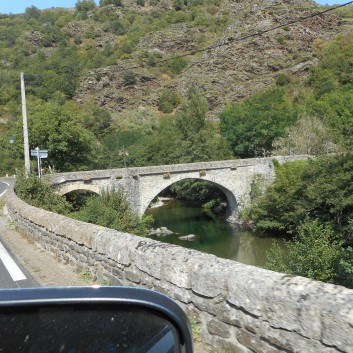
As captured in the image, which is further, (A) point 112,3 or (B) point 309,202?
(A) point 112,3

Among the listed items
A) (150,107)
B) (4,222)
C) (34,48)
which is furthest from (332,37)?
(4,222)

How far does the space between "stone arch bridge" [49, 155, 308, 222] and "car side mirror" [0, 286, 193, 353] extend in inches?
852

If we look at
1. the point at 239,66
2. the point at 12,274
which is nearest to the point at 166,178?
the point at 12,274

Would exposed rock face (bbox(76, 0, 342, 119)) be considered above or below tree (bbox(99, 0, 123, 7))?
below

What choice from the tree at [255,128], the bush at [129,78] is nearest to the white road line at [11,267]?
the tree at [255,128]

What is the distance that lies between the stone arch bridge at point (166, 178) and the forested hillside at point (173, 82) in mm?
5469

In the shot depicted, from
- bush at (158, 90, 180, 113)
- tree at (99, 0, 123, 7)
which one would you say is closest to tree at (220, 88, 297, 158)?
bush at (158, 90, 180, 113)

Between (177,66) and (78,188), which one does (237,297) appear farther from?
(177,66)

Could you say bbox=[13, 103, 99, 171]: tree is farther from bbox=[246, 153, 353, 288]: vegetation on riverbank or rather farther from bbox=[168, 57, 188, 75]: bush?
bbox=[168, 57, 188, 75]: bush

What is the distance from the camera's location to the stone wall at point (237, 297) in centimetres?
219

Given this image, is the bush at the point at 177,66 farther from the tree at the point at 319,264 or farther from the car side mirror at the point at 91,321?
the car side mirror at the point at 91,321

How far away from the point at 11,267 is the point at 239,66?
2909 inches

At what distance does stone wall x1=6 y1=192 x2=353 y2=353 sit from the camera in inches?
86.4

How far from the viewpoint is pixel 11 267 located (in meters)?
6.05
